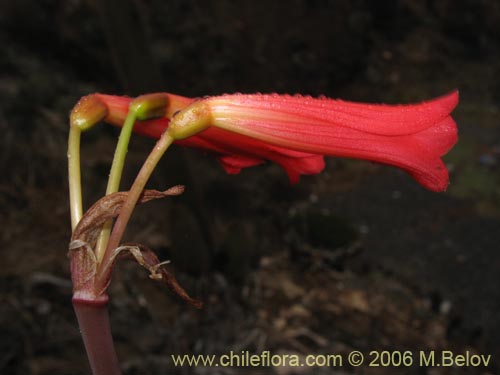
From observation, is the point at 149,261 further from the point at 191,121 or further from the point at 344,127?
the point at 344,127

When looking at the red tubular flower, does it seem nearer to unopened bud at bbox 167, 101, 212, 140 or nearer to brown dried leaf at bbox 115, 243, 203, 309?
unopened bud at bbox 167, 101, 212, 140

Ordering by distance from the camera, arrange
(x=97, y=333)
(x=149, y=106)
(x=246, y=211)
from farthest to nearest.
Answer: (x=246, y=211)
(x=149, y=106)
(x=97, y=333)

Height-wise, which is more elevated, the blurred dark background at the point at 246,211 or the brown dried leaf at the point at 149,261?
the brown dried leaf at the point at 149,261

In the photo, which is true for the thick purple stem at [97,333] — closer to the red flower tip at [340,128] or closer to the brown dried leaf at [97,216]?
the brown dried leaf at [97,216]

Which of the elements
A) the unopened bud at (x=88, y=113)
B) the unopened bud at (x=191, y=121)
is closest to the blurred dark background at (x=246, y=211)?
the unopened bud at (x=88, y=113)

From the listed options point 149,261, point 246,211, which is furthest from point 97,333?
point 246,211
